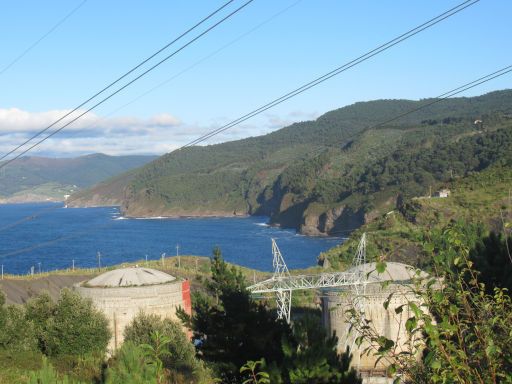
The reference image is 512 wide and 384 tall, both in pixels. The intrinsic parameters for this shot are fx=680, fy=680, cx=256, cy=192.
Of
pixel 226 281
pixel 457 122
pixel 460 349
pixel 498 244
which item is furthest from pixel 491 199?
pixel 457 122

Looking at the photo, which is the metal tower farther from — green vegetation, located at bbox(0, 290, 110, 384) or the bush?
the bush

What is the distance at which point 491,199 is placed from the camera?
250 feet

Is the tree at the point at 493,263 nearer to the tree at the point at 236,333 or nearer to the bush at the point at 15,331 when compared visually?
the tree at the point at 236,333

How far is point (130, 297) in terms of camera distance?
26672 millimetres

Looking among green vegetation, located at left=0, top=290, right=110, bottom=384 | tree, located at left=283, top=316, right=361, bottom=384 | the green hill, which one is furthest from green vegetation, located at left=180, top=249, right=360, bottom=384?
the green hill

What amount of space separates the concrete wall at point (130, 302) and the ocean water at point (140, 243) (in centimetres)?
4561

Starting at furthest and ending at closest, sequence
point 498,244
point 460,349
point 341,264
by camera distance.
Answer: point 341,264 < point 498,244 < point 460,349

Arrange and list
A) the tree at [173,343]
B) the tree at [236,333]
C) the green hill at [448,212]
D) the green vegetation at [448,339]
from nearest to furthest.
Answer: the green vegetation at [448,339]
the tree at [236,333]
the tree at [173,343]
the green hill at [448,212]

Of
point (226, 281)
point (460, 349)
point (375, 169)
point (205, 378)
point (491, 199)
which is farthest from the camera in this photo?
point (375, 169)

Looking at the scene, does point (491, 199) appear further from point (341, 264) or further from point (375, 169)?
point (375, 169)

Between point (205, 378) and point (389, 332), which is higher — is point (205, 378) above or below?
above

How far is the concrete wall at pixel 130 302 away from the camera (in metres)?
26.3

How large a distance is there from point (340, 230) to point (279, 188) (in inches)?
2063

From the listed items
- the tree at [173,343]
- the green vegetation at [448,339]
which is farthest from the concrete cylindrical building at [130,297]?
the green vegetation at [448,339]
